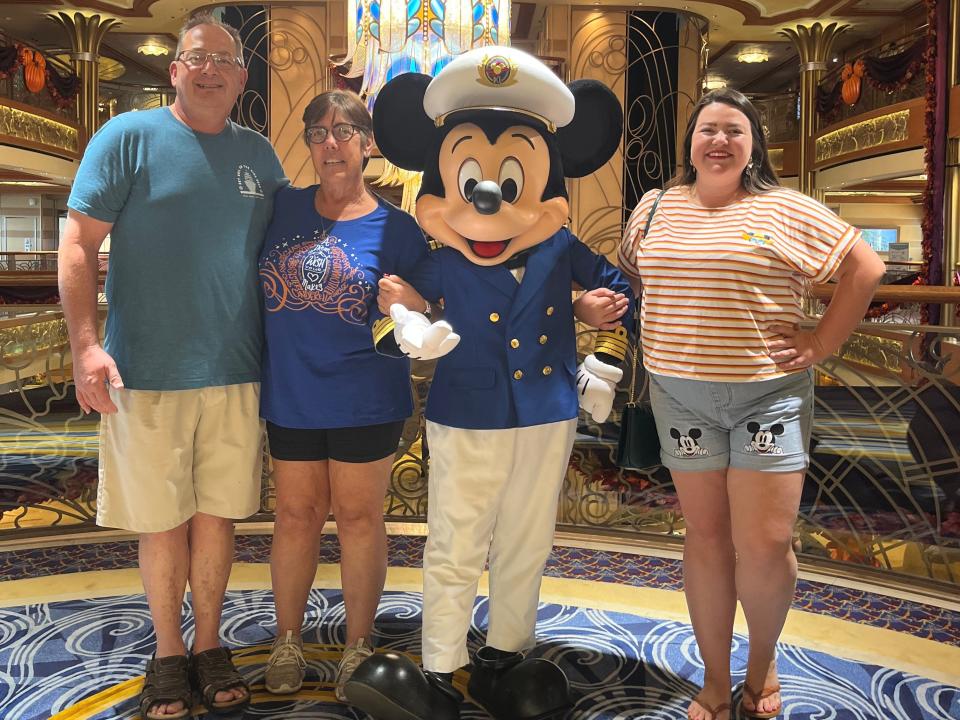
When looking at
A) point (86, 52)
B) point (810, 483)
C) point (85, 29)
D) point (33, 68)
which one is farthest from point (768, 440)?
point (33, 68)

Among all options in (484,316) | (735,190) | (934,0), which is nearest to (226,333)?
(484,316)

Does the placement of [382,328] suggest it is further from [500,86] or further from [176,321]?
[500,86]


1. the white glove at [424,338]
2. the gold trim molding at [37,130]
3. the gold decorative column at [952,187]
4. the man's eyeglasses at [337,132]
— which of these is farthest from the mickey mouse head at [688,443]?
the gold trim molding at [37,130]

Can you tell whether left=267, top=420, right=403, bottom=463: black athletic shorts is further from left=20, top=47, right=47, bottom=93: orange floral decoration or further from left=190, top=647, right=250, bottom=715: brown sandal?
left=20, top=47, right=47, bottom=93: orange floral decoration

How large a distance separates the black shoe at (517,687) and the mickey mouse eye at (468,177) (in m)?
1.12

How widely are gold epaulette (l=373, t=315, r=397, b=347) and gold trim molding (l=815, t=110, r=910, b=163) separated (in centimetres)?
1051

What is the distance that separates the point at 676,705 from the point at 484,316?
3.74 feet

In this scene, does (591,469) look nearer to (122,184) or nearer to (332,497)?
(332,497)

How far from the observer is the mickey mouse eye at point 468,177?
6.71 ft

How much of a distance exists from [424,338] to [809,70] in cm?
1116

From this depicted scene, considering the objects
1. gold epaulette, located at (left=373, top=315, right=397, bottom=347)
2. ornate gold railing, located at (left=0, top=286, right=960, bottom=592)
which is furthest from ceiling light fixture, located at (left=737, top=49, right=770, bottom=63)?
gold epaulette, located at (left=373, top=315, right=397, bottom=347)

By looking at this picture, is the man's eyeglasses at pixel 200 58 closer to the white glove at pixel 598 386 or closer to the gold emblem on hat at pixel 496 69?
the gold emblem on hat at pixel 496 69

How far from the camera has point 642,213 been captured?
7.02 feet

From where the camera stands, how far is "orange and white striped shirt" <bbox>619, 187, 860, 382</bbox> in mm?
1902
